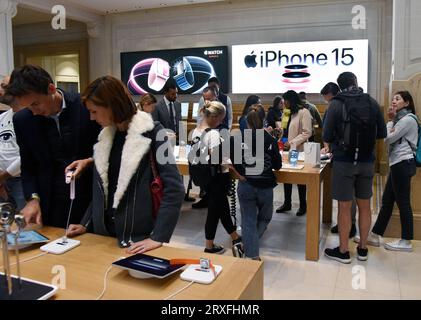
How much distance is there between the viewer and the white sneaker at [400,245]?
3.65m

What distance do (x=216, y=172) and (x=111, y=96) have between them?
1.95 metres

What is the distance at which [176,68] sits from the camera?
27.1 ft

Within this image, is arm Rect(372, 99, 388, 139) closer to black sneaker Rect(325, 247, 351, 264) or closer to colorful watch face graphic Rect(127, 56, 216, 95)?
black sneaker Rect(325, 247, 351, 264)

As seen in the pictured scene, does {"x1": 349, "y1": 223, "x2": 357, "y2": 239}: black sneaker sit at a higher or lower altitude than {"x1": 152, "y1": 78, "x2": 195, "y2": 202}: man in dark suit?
lower

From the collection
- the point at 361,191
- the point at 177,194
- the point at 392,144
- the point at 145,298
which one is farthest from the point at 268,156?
the point at 145,298

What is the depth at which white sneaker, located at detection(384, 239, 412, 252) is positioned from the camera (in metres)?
3.65

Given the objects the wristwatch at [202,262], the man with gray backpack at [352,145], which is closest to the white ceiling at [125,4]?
the man with gray backpack at [352,145]

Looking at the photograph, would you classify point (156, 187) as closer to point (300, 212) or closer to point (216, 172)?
point (216, 172)

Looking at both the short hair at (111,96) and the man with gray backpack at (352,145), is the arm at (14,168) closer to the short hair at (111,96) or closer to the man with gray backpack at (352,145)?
the short hair at (111,96)

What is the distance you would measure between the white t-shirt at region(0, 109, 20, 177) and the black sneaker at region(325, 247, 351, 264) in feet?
8.59

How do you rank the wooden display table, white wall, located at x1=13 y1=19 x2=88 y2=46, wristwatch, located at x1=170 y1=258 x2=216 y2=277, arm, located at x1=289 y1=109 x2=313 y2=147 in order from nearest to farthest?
the wooden display table
wristwatch, located at x1=170 y1=258 x2=216 y2=277
arm, located at x1=289 y1=109 x2=313 y2=147
white wall, located at x1=13 y1=19 x2=88 y2=46

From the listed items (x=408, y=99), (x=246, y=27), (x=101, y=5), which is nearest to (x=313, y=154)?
(x=408, y=99)

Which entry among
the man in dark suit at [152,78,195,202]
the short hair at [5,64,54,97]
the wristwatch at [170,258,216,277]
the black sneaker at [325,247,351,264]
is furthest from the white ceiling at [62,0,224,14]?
the wristwatch at [170,258,216,277]

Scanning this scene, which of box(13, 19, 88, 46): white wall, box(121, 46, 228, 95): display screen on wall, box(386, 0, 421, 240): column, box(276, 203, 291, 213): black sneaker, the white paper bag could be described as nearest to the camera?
the white paper bag
